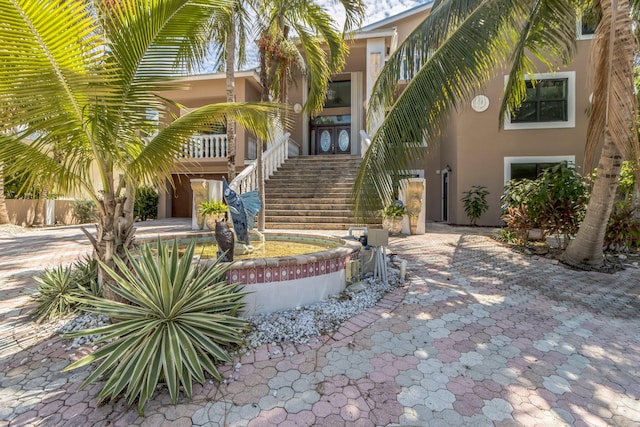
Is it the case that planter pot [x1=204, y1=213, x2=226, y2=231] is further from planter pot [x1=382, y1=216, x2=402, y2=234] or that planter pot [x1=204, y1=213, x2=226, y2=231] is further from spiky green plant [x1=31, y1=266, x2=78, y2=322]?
spiky green plant [x1=31, y1=266, x2=78, y2=322]

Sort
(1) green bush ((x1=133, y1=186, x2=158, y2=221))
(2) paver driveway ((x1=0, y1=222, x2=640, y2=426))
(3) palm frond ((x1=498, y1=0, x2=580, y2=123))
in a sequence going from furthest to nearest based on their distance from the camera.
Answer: (1) green bush ((x1=133, y1=186, x2=158, y2=221)) → (3) palm frond ((x1=498, y1=0, x2=580, y2=123)) → (2) paver driveway ((x1=0, y1=222, x2=640, y2=426))

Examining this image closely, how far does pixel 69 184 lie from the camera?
9.43 ft

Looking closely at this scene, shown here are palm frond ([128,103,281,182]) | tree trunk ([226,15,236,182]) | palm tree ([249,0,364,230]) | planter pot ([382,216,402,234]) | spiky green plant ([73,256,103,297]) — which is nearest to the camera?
palm frond ([128,103,281,182])

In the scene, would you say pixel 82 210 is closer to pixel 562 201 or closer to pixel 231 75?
pixel 231 75

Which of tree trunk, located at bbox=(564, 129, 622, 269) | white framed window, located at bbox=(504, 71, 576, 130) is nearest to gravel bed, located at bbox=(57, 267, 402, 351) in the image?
tree trunk, located at bbox=(564, 129, 622, 269)

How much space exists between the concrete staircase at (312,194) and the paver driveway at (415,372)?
5.24m

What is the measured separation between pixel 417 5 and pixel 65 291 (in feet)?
53.7

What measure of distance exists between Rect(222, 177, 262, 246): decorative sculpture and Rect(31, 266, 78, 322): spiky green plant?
2077 millimetres

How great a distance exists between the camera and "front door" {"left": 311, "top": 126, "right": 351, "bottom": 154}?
15.7 m

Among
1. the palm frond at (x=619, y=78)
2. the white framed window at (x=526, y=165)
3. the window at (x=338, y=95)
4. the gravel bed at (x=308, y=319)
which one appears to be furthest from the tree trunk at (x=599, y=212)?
the window at (x=338, y=95)

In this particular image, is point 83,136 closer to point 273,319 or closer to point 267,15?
point 273,319

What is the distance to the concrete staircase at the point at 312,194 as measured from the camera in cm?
970

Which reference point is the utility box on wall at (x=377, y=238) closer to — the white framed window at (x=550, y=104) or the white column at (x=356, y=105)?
the white framed window at (x=550, y=104)

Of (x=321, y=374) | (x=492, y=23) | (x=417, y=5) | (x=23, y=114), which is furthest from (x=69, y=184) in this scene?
(x=417, y=5)
